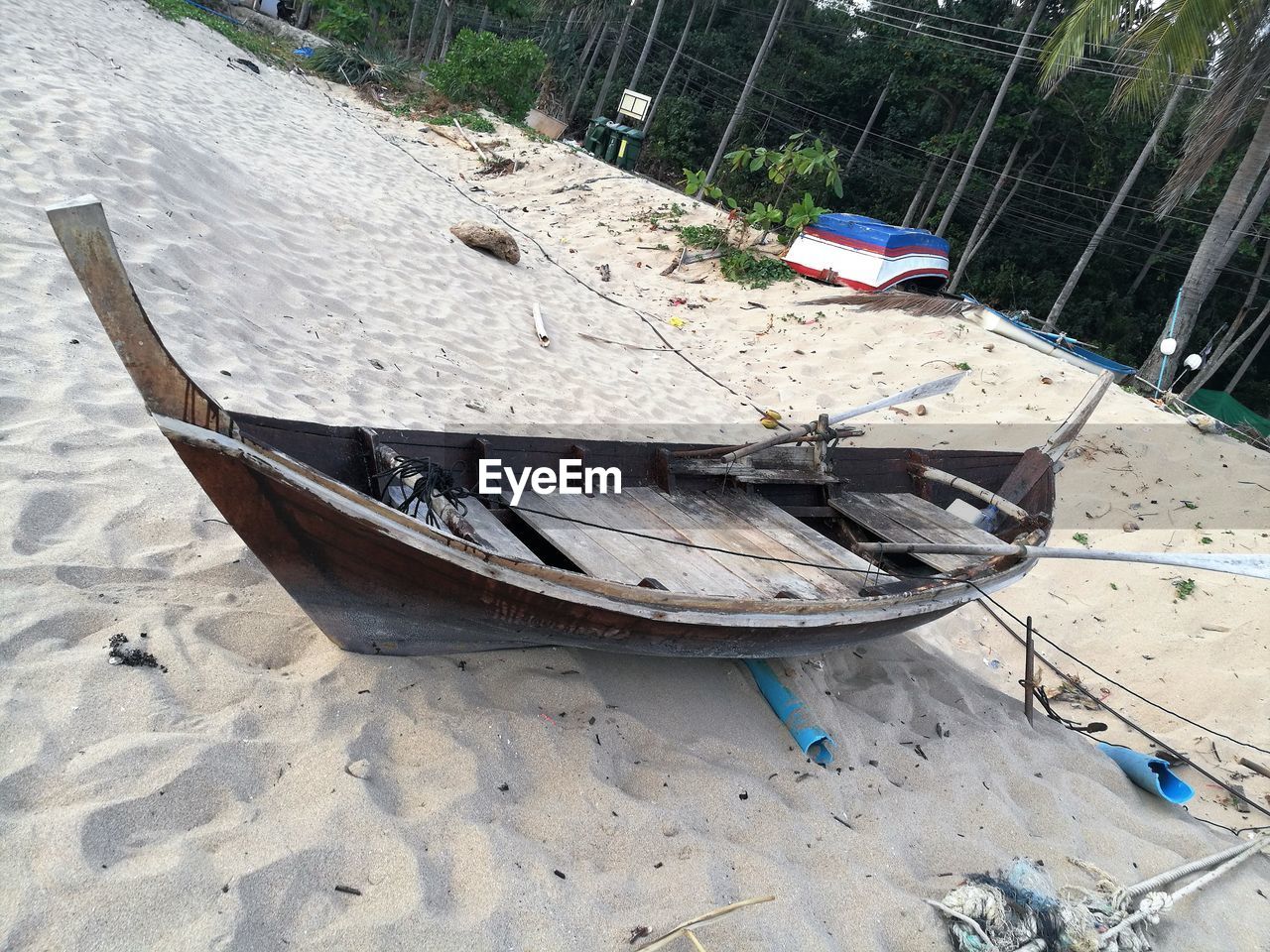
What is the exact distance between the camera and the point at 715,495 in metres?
4.40

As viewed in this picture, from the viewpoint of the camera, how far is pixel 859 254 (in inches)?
468

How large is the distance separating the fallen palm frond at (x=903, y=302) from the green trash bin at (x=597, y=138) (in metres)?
Result: 9.04

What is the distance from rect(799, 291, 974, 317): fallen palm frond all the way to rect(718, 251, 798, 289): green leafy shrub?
88 centimetres

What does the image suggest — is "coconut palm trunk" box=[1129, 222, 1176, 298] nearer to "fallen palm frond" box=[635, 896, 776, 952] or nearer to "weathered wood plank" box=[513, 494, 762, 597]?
"weathered wood plank" box=[513, 494, 762, 597]

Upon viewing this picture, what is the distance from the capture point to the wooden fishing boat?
229cm

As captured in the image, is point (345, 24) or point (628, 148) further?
point (345, 24)

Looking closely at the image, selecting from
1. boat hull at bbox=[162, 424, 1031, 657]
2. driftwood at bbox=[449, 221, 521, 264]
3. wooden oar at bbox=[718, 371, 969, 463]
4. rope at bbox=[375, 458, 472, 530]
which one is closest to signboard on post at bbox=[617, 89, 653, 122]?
driftwood at bbox=[449, 221, 521, 264]

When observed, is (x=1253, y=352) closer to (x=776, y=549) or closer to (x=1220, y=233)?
(x=1220, y=233)

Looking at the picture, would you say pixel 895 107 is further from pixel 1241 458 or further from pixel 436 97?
pixel 1241 458

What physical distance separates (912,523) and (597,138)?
15818 millimetres

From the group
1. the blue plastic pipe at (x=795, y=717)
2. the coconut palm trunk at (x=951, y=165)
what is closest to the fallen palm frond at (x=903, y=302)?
the blue plastic pipe at (x=795, y=717)

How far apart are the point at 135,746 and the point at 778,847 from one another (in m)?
2.18

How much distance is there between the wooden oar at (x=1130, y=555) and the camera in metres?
3.21

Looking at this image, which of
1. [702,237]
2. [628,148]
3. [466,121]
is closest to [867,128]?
[628,148]
